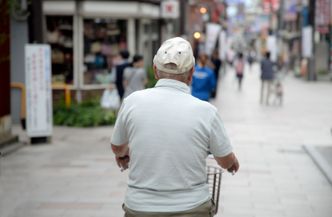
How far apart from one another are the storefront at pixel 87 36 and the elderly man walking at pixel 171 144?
1515 centimetres

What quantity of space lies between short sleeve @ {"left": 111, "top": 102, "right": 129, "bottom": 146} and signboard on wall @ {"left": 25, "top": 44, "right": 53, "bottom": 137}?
8.60 m

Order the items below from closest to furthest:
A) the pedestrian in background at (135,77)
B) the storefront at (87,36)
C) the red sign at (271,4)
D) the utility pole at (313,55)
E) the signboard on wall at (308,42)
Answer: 1. the pedestrian in background at (135,77)
2. the storefront at (87,36)
3. the signboard on wall at (308,42)
4. the utility pole at (313,55)
5. the red sign at (271,4)

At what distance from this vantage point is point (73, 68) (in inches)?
753

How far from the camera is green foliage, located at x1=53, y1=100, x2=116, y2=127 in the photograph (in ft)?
51.3

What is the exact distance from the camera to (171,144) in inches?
138

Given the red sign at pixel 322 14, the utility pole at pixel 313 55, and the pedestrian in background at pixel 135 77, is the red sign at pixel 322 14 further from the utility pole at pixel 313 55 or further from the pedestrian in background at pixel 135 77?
the pedestrian in background at pixel 135 77

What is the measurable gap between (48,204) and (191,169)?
189 inches

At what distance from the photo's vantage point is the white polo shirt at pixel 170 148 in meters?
3.47

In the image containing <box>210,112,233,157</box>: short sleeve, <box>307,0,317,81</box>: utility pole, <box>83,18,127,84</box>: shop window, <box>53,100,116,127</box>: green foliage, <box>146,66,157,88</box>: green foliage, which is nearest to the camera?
<box>210,112,233,157</box>: short sleeve

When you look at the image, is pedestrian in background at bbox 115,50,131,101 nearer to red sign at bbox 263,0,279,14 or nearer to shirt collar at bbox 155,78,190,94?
shirt collar at bbox 155,78,190,94

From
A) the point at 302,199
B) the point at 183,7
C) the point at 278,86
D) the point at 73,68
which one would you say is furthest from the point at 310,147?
the point at 183,7

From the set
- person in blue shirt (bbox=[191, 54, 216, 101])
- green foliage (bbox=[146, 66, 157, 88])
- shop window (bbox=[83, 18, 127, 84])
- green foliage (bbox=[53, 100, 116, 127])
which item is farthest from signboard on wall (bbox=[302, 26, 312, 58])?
person in blue shirt (bbox=[191, 54, 216, 101])

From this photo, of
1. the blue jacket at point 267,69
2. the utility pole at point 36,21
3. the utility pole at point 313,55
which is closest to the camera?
the utility pole at point 36,21

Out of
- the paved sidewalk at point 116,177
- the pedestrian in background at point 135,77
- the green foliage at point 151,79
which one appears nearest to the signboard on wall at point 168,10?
the green foliage at point 151,79
